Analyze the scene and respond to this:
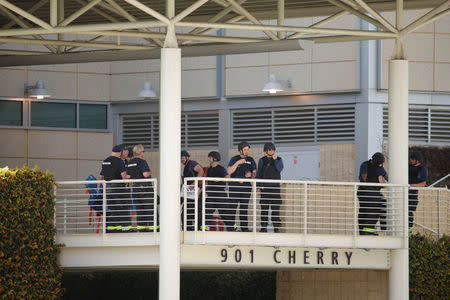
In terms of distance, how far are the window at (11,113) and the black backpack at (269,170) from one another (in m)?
9.64

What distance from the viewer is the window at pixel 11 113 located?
95.7 ft

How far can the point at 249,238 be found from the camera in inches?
808

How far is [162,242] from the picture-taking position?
20125 mm

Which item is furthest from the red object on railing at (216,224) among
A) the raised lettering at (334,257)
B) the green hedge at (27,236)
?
the green hedge at (27,236)

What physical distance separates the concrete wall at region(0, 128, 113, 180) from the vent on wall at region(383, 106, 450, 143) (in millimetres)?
7808

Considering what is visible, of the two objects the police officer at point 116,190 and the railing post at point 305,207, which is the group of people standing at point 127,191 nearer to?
the police officer at point 116,190

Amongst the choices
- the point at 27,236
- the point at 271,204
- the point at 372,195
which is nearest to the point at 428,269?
the point at 372,195

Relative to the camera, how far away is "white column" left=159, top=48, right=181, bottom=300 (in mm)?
20094

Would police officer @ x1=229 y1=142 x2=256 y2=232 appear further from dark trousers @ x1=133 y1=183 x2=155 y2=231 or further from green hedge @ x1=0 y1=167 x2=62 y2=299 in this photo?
green hedge @ x1=0 y1=167 x2=62 y2=299

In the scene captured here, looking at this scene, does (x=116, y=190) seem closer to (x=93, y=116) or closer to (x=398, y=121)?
(x=398, y=121)

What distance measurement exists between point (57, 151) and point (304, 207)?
10.4m

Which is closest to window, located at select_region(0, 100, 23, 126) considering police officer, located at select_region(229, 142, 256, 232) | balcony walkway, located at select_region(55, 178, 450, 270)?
balcony walkway, located at select_region(55, 178, 450, 270)

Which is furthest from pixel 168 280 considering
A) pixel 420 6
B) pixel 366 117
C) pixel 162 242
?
pixel 366 117

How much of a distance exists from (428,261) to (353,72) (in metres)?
7.28
